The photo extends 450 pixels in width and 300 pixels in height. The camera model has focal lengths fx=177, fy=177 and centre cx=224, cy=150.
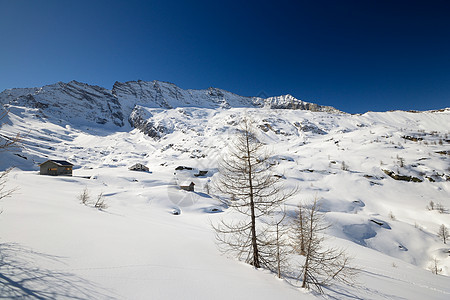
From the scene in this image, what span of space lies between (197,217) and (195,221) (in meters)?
3.94

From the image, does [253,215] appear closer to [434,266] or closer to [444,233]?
[434,266]

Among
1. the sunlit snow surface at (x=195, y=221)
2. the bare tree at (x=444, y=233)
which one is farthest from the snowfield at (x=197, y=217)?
the bare tree at (x=444, y=233)

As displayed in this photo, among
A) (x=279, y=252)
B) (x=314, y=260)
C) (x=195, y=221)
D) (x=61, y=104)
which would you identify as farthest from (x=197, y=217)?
(x=61, y=104)

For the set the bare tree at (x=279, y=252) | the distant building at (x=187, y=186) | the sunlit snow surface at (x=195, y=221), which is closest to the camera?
the sunlit snow surface at (x=195, y=221)

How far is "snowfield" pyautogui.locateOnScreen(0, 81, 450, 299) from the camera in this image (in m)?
3.64

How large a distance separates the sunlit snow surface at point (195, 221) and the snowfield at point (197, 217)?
0.05 m

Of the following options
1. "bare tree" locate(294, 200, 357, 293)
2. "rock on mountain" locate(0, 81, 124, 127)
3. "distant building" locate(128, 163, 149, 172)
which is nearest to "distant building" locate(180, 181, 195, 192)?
"distant building" locate(128, 163, 149, 172)

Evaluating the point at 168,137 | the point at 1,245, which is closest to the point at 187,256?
the point at 1,245

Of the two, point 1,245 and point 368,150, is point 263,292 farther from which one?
point 368,150

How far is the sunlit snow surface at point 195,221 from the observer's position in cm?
362

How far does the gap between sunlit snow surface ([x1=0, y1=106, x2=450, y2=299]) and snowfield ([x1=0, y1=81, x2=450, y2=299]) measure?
0.17 feet

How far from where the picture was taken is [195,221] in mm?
22703

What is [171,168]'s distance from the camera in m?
79.6

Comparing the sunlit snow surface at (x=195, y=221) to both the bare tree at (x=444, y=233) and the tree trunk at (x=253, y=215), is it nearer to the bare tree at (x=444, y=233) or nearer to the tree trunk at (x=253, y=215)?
the tree trunk at (x=253, y=215)
